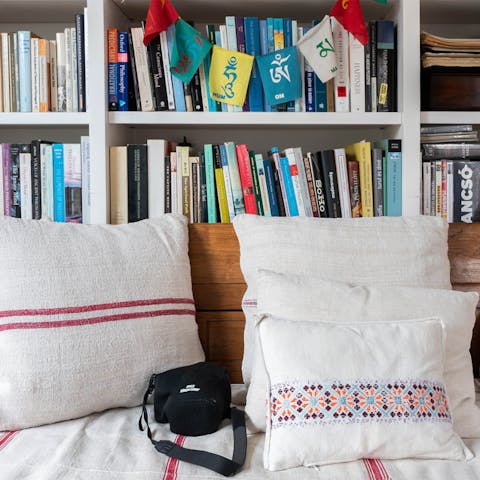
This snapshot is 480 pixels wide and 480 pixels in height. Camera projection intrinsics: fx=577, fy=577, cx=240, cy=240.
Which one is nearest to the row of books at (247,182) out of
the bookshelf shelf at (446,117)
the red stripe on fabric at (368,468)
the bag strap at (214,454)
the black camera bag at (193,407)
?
the bookshelf shelf at (446,117)

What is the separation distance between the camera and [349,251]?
142cm

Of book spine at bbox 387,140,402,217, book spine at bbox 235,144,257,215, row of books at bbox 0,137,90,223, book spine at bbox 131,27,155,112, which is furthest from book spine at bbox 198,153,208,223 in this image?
book spine at bbox 387,140,402,217

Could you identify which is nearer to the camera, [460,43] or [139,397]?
[139,397]

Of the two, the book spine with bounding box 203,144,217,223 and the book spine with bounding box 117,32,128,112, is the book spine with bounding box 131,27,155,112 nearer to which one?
the book spine with bounding box 117,32,128,112

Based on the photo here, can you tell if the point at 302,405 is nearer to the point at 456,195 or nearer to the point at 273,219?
the point at 273,219

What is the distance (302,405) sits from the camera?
109cm

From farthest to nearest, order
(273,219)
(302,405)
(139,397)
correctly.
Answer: (273,219) → (139,397) → (302,405)

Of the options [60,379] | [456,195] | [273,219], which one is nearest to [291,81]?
[273,219]

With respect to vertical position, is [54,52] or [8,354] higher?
[54,52]

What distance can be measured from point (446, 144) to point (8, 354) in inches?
50.8

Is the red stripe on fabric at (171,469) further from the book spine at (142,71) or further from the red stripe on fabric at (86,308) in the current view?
the book spine at (142,71)

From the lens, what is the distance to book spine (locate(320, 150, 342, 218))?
1.63 metres

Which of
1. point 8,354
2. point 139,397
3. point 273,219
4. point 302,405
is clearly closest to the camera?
point 302,405

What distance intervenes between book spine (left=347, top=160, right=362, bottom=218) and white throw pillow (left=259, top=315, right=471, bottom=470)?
552mm
